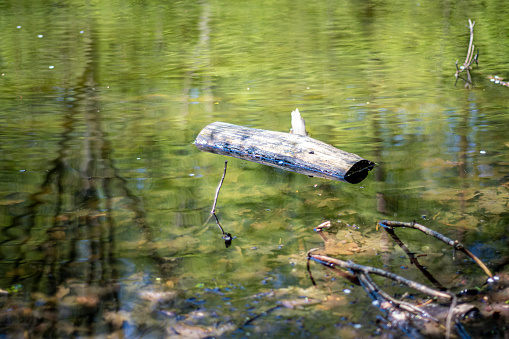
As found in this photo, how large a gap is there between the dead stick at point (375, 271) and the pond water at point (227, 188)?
0.45 feet

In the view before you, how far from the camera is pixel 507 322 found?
3.26 m

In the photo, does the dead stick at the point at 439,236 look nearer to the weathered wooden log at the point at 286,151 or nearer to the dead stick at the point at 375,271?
the dead stick at the point at 375,271

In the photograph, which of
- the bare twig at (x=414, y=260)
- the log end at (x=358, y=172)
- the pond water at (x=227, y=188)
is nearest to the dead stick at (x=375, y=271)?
Answer: the pond water at (x=227, y=188)

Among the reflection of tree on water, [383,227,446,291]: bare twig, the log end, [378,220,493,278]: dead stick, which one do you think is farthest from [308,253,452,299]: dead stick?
the log end

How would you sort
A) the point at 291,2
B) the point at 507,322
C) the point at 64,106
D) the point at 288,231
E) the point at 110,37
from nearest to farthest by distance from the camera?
1. the point at 507,322
2. the point at 288,231
3. the point at 64,106
4. the point at 110,37
5. the point at 291,2

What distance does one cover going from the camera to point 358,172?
5.96 meters

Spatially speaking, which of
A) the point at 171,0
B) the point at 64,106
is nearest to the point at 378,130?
the point at 64,106

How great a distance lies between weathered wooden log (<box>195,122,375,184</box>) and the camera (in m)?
5.87

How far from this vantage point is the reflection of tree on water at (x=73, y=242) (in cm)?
365

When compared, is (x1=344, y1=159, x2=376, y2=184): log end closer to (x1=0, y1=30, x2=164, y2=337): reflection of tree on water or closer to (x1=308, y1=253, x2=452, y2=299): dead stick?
(x1=308, y1=253, x2=452, y2=299): dead stick

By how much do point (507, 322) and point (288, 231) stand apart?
197 centimetres

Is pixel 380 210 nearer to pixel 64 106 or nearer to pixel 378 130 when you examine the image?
pixel 378 130

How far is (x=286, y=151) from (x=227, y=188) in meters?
0.94

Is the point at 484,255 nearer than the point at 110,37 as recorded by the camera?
Yes
